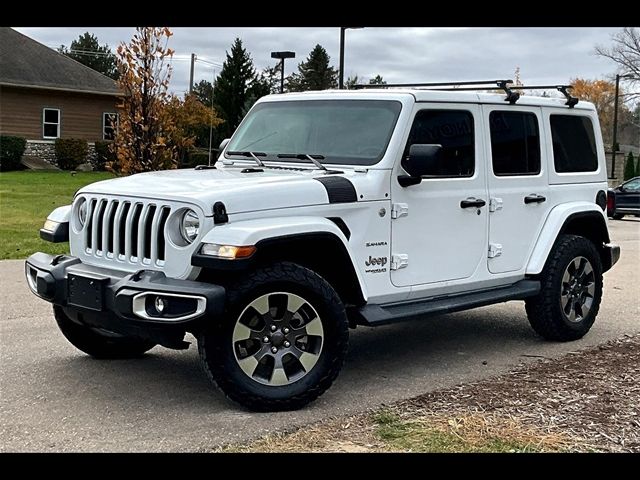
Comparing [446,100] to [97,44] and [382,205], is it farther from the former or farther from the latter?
[97,44]

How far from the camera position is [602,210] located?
24.7 ft

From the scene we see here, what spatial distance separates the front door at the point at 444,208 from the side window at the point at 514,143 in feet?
0.71

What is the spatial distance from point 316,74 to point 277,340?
57836mm

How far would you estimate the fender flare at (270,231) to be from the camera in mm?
4654

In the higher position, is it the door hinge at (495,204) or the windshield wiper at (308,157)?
the windshield wiper at (308,157)

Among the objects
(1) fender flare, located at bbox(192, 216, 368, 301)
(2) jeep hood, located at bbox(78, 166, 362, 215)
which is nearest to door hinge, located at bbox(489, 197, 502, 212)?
(2) jeep hood, located at bbox(78, 166, 362, 215)

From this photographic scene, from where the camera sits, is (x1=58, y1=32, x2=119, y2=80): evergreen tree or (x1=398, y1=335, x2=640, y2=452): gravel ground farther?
(x1=58, y1=32, x2=119, y2=80): evergreen tree

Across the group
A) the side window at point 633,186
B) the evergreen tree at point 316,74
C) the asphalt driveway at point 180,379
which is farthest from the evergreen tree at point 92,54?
the asphalt driveway at point 180,379

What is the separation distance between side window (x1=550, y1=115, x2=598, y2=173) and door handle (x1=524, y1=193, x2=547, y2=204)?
425 mm

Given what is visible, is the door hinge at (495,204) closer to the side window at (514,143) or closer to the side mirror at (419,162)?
the side window at (514,143)

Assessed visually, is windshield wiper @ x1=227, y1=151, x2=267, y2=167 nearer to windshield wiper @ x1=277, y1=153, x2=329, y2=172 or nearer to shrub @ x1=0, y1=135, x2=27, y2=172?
windshield wiper @ x1=277, y1=153, x2=329, y2=172

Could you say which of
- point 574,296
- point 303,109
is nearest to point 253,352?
point 303,109

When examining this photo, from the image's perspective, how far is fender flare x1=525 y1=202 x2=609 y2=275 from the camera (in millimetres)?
6762

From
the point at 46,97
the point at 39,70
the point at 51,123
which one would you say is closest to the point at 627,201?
the point at 51,123
